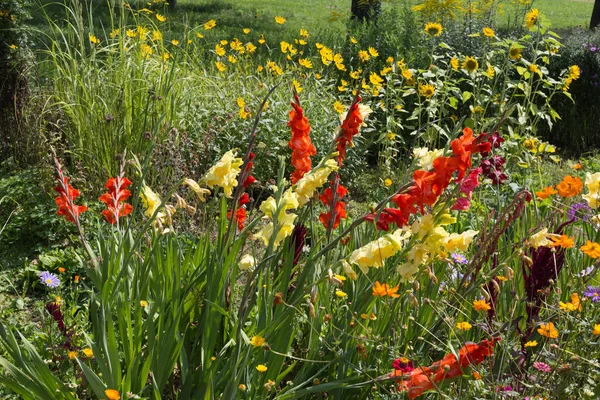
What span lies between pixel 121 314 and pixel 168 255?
312 mm

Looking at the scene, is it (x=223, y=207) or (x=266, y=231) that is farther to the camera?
(x=223, y=207)

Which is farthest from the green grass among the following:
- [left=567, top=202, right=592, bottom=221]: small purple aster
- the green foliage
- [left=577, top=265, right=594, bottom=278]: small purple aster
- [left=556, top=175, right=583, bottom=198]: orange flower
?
[left=556, top=175, right=583, bottom=198]: orange flower

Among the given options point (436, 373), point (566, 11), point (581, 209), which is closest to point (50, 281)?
point (436, 373)

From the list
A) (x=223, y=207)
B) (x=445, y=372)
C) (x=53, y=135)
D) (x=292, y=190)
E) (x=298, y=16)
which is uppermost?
(x=292, y=190)

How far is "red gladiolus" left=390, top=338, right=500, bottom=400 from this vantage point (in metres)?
1.85

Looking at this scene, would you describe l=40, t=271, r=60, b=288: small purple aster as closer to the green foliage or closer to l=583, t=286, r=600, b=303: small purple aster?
l=583, t=286, r=600, b=303: small purple aster

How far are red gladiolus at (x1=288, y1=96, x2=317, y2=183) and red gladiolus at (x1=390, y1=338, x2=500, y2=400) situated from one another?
2.24ft

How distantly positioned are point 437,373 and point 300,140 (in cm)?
77

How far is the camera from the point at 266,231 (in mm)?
2064

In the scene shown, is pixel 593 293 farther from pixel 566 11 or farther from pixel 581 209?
pixel 566 11

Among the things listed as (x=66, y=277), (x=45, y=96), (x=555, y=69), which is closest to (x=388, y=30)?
(x=555, y=69)

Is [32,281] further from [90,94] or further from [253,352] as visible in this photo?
[253,352]

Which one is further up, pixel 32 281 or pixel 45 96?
pixel 45 96

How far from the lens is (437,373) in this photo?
1903 mm
